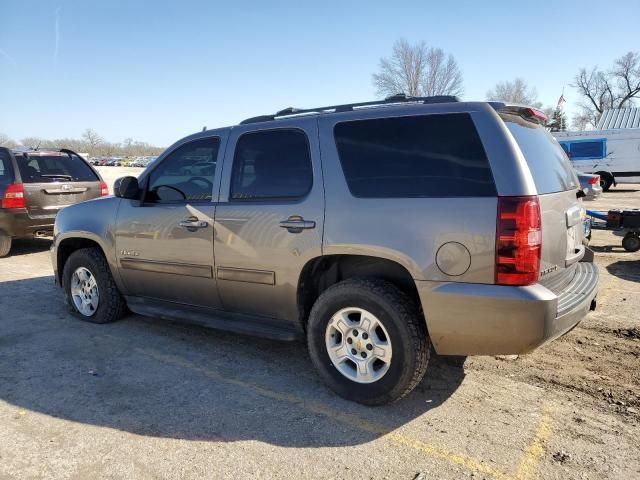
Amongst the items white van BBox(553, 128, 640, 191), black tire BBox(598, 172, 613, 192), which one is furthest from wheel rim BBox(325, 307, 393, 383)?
black tire BBox(598, 172, 613, 192)

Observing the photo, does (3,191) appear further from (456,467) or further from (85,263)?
(456,467)

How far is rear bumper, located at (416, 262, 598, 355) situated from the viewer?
2768 mm

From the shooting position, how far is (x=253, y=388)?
360 cm

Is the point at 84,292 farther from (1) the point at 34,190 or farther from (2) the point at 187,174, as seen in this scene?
(1) the point at 34,190

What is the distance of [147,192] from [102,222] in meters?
0.63

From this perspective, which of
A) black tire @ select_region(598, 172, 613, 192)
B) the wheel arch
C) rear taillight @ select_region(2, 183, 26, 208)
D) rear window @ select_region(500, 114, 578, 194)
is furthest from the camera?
black tire @ select_region(598, 172, 613, 192)

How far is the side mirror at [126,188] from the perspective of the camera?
174 inches

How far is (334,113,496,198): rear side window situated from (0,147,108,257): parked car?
6.93m

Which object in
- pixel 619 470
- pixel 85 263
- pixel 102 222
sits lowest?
pixel 619 470

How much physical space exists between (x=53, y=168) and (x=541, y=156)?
8.38 metres

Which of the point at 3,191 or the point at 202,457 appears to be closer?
the point at 202,457

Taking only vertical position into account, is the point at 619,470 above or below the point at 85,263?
below

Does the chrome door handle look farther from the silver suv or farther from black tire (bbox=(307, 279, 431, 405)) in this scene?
black tire (bbox=(307, 279, 431, 405))

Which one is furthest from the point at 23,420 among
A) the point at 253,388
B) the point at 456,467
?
the point at 456,467
